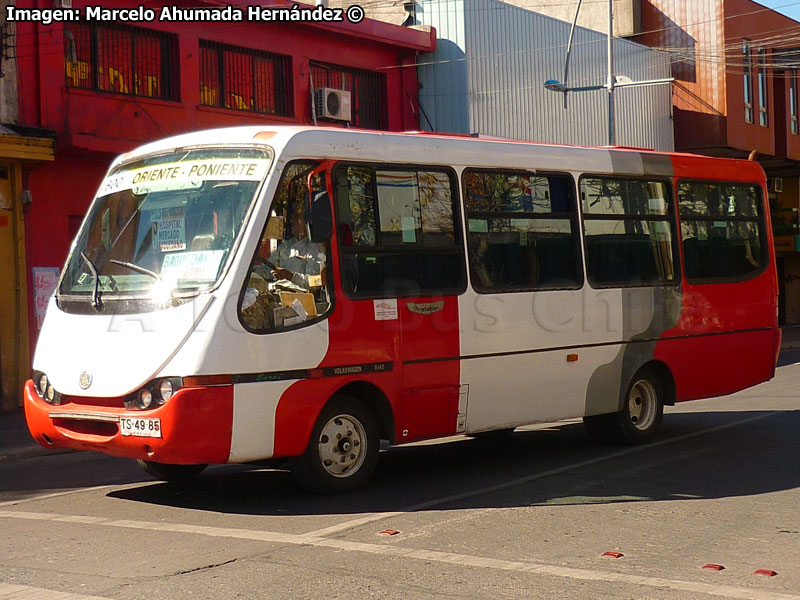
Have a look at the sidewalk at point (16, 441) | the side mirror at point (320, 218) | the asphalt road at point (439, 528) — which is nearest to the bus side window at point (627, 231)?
the asphalt road at point (439, 528)

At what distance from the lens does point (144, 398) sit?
7.88 metres

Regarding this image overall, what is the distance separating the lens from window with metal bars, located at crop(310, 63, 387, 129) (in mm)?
21969

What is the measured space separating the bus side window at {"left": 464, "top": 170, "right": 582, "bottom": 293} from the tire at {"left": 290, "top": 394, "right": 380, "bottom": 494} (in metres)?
1.71

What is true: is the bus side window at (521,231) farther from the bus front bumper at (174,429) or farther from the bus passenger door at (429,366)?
the bus front bumper at (174,429)

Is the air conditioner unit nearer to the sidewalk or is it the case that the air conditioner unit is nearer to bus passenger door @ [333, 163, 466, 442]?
the sidewalk

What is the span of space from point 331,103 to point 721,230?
10.4 metres

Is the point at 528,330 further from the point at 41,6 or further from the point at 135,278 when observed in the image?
the point at 41,6

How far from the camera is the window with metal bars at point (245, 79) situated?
1959 centimetres

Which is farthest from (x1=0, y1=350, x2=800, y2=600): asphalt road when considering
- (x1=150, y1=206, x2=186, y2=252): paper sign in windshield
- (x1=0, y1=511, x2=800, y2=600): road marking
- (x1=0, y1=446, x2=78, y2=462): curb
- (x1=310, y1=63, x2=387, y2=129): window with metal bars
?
(x1=310, y1=63, x2=387, y2=129): window with metal bars

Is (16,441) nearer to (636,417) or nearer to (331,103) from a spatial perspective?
(636,417)

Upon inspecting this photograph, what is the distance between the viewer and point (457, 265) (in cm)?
958

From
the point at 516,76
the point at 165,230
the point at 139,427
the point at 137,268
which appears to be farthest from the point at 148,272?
the point at 516,76

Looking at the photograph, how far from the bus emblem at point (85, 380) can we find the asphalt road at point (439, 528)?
0.94 metres

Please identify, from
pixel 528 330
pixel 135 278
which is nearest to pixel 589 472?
pixel 528 330
